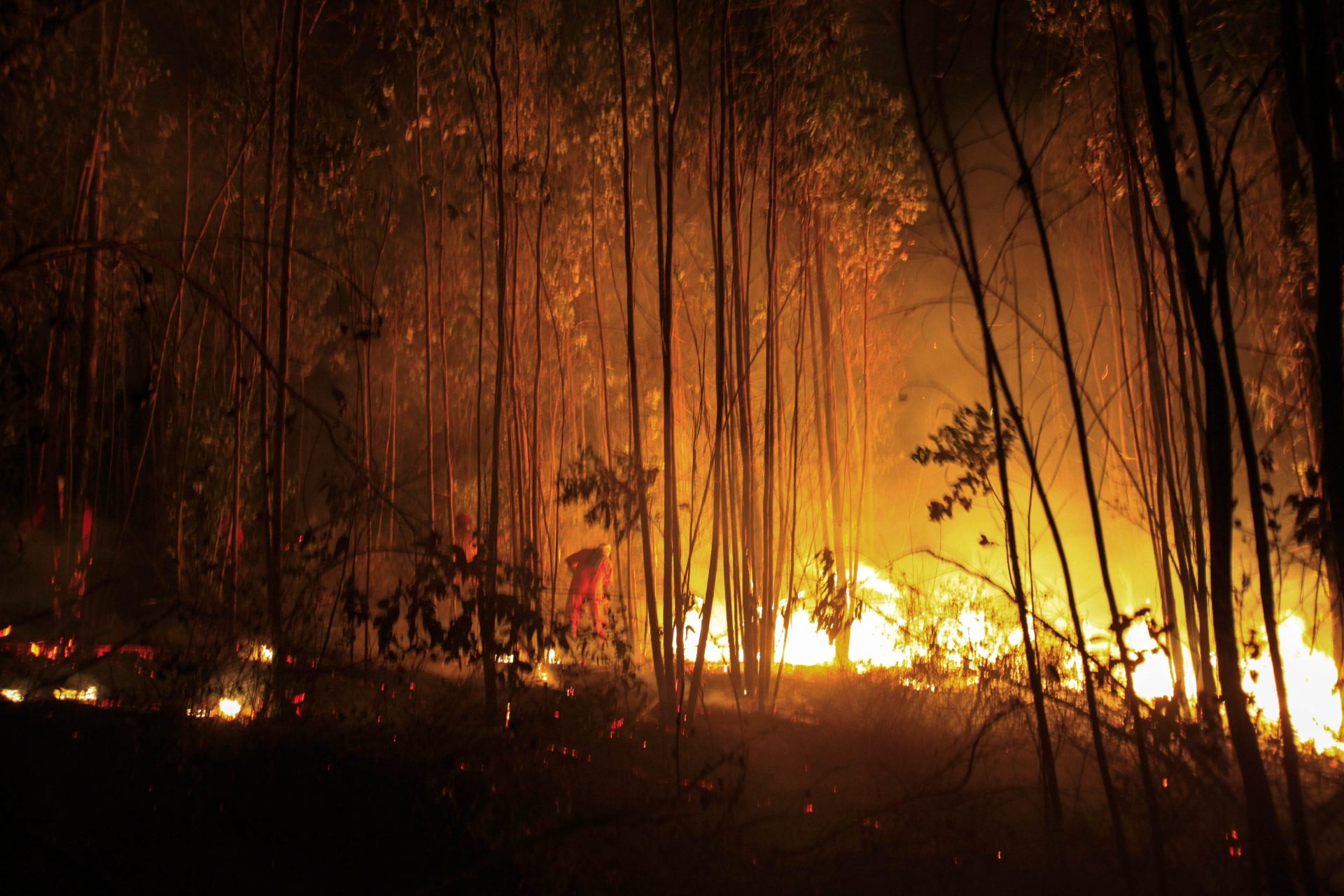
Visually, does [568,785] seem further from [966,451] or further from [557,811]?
[966,451]

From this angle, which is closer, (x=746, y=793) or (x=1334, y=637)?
(x=746, y=793)

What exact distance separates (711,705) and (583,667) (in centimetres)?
70

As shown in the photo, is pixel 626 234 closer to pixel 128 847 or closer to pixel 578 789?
pixel 578 789

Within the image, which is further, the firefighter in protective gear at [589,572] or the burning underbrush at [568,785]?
the firefighter in protective gear at [589,572]

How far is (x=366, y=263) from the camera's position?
22.5 feet

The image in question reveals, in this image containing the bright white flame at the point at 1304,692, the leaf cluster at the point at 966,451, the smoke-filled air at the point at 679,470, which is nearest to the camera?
the smoke-filled air at the point at 679,470

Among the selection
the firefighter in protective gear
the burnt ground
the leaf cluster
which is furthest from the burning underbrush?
the firefighter in protective gear

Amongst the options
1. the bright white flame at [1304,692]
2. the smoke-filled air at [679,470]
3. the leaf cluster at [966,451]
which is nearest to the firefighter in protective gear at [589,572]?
the smoke-filled air at [679,470]

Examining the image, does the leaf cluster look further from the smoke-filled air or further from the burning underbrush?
the burning underbrush

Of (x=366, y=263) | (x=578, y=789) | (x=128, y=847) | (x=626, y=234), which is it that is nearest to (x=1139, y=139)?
(x=626, y=234)

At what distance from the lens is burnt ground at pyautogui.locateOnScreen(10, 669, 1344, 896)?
228 centimetres

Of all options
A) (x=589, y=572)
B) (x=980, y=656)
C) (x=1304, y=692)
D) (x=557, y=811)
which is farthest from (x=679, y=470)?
(x=557, y=811)

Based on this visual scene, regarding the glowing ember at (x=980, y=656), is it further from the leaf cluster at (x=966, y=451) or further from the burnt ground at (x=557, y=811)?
the leaf cluster at (x=966, y=451)

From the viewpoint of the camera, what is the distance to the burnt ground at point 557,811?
89.8 inches
